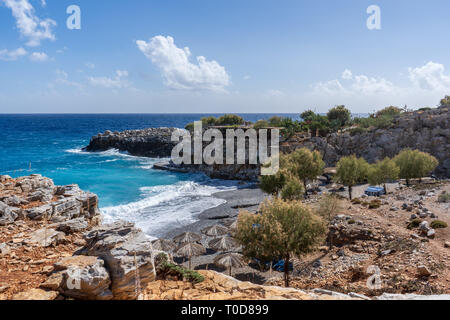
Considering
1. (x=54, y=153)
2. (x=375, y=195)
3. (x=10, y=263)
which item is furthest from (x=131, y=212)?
(x=54, y=153)

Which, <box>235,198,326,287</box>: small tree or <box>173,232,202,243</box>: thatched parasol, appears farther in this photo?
<box>173,232,202,243</box>: thatched parasol

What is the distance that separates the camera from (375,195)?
33875 mm

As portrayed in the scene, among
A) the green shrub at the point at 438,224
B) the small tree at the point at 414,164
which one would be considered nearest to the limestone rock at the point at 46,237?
the green shrub at the point at 438,224

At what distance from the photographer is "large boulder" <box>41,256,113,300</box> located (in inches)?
285

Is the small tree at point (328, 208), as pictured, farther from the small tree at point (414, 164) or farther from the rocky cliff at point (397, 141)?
the rocky cliff at point (397, 141)

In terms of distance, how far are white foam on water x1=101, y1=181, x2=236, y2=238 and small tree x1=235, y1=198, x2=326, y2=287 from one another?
13543mm

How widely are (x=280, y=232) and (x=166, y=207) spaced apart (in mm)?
23016

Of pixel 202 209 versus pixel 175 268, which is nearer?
pixel 175 268

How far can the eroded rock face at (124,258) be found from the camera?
7.93 metres

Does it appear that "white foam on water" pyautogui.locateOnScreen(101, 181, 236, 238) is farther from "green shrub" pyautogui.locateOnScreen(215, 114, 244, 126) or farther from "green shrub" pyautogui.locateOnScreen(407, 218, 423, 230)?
"green shrub" pyautogui.locateOnScreen(215, 114, 244, 126)

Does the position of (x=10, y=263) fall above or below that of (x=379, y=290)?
above

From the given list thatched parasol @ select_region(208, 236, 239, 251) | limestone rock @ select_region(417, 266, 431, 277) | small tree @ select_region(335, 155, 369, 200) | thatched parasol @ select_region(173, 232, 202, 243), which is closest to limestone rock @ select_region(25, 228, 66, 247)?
thatched parasol @ select_region(173, 232, 202, 243)
